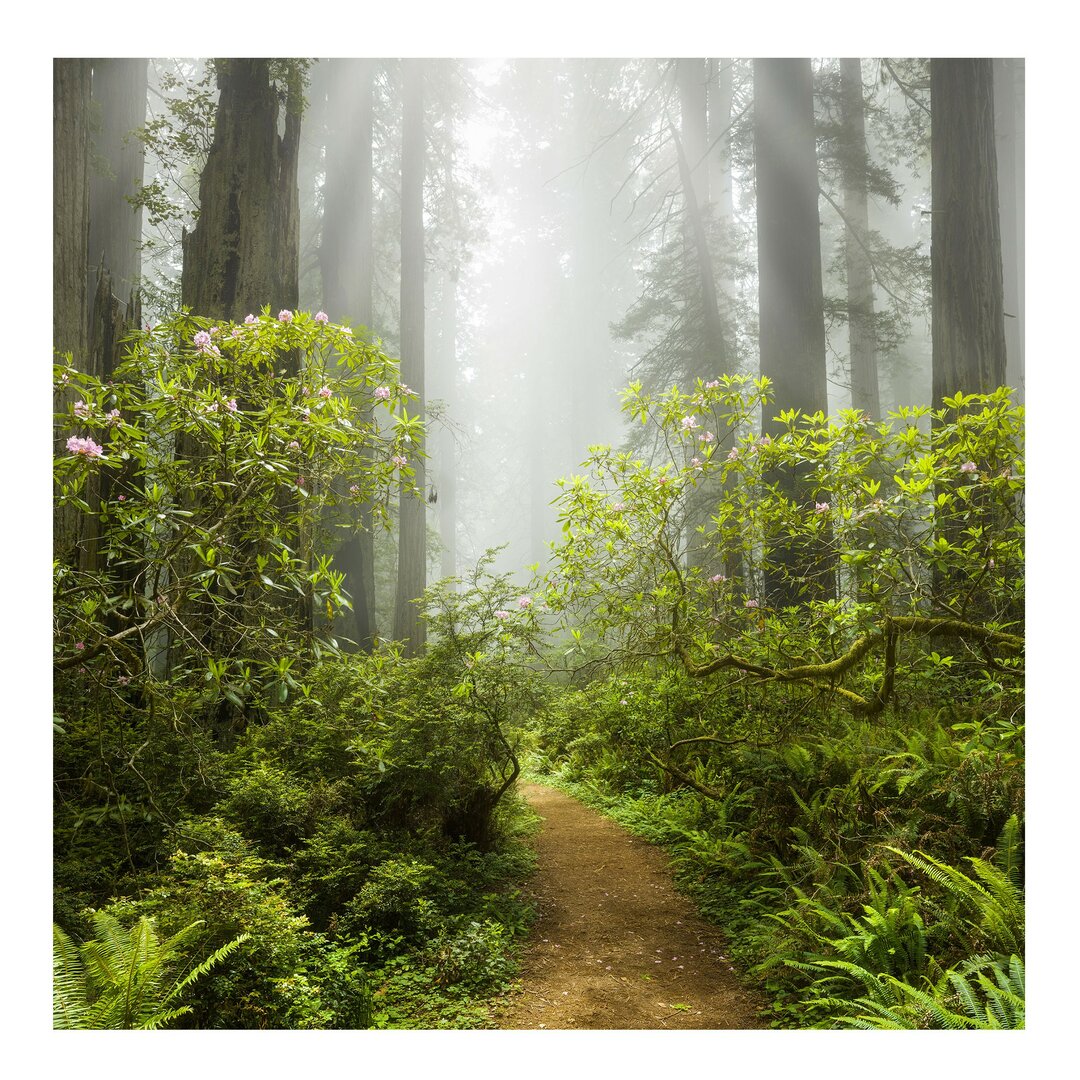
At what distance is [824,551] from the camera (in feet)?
12.1

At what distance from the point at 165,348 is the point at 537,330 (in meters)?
11.0

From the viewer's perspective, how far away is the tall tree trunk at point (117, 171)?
3.76 m

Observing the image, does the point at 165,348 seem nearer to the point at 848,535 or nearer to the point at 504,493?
the point at 848,535

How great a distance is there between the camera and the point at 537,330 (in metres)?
13.4

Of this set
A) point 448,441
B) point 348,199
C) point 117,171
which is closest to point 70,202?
point 117,171

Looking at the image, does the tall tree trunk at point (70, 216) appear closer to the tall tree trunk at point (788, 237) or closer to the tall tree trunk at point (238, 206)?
the tall tree trunk at point (238, 206)

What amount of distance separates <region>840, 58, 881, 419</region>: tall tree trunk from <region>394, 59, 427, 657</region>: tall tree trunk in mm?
5611

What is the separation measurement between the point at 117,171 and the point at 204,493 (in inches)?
159

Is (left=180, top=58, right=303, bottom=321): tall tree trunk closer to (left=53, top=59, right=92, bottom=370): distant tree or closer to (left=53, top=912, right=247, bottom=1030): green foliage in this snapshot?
(left=53, top=59, right=92, bottom=370): distant tree

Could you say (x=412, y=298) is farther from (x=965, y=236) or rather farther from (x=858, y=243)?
(x=965, y=236)

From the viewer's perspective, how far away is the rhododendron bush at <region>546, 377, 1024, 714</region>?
2.84 meters

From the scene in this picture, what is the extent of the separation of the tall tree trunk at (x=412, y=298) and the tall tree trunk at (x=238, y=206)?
4.32 meters

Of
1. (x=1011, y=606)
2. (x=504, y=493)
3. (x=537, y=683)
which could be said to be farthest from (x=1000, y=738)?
(x=504, y=493)

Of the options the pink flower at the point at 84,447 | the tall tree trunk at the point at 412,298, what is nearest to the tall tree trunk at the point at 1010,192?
the pink flower at the point at 84,447
